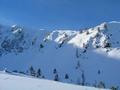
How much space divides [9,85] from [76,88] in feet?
9.79

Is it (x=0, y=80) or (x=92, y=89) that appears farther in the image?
(x=0, y=80)

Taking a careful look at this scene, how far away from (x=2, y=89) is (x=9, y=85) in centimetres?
136

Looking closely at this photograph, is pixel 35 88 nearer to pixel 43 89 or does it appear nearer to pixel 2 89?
pixel 43 89

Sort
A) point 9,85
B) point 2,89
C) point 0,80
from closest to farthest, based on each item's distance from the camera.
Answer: point 2,89 < point 9,85 < point 0,80

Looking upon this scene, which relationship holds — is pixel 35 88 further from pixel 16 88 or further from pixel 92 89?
pixel 92 89

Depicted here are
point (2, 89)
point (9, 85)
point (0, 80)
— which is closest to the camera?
point (2, 89)

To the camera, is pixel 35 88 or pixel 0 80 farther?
pixel 0 80

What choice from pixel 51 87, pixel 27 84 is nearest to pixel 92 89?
pixel 51 87

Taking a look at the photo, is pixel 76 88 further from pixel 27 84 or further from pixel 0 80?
pixel 0 80

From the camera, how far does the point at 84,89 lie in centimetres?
1677

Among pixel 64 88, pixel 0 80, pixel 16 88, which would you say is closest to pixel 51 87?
pixel 64 88

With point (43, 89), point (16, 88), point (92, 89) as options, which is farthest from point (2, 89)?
point (92, 89)

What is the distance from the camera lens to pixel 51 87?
1652 centimetres

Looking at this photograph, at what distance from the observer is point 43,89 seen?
15.7 meters
